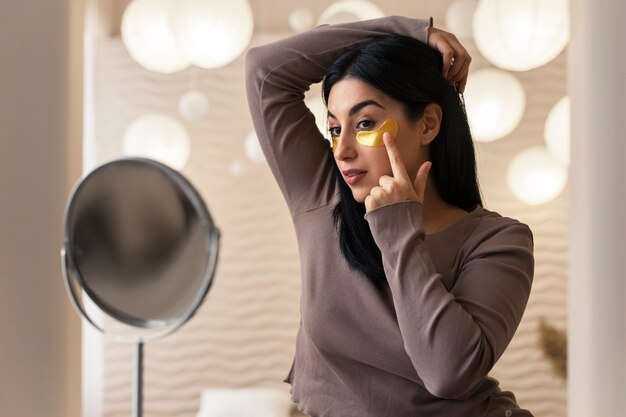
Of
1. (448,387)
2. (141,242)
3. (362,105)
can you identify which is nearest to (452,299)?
(448,387)

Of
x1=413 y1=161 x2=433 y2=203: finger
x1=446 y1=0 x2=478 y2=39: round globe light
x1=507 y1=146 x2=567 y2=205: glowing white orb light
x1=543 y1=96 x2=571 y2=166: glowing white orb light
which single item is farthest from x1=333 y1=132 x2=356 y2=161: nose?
x1=507 y1=146 x2=567 y2=205: glowing white orb light

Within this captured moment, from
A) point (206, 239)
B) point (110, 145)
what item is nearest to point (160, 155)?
point (110, 145)

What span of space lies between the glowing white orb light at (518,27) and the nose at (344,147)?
216 centimetres

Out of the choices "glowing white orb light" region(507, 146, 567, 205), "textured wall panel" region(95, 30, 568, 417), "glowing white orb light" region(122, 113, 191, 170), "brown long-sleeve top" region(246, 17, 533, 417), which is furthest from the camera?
"textured wall panel" region(95, 30, 568, 417)

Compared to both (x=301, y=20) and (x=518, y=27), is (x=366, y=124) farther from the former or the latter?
(x=301, y=20)

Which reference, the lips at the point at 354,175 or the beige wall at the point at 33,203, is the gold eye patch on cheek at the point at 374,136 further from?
the beige wall at the point at 33,203

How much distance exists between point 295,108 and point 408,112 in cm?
24

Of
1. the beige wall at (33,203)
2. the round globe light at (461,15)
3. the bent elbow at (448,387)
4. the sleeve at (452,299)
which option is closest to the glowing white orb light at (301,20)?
the round globe light at (461,15)

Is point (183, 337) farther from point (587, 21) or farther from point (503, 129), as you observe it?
point (587, 21)

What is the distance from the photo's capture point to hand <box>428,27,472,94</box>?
4.58ft

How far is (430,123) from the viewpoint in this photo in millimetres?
1421

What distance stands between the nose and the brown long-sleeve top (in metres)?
0.11

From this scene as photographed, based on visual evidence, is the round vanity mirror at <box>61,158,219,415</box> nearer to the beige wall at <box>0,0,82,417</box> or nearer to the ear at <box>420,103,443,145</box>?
the ear at <box>420,103,443,145</box>

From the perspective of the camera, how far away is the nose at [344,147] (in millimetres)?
1352
